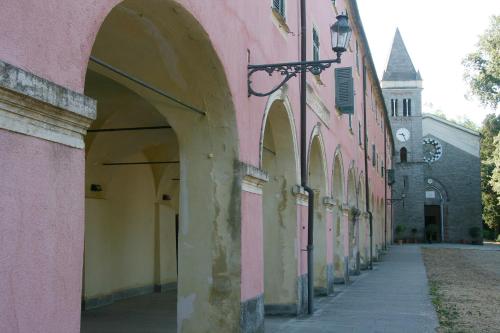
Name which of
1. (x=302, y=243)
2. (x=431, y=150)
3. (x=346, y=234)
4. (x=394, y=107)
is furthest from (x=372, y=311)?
(x=431, y=150)

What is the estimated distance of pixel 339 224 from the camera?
1784 cm

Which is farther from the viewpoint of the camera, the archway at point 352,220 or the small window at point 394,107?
the small window at point 394,107

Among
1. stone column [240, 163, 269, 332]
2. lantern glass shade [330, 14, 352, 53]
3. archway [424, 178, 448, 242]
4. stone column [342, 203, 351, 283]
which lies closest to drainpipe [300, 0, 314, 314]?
stone column [240, 163, 269, 332]

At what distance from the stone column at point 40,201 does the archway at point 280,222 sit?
24.6ft

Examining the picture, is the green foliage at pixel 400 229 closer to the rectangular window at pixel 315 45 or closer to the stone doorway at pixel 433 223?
the stone doorway at pixel 433 223

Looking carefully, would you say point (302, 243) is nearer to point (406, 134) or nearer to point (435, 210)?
point (435, 210)

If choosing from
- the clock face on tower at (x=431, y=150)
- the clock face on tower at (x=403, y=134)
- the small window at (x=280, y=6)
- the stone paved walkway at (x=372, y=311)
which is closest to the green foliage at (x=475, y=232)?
the clock face on tower at (x=431, y=150)

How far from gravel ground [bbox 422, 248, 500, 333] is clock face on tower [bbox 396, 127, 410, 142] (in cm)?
3605

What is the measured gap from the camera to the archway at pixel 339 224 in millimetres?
17875

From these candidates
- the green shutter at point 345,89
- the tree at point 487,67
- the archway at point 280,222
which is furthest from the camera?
the tree at point 487,67

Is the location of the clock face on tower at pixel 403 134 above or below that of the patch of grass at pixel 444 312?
above

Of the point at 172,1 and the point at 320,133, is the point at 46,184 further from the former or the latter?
the point at 320,133

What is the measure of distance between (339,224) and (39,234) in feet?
48.6

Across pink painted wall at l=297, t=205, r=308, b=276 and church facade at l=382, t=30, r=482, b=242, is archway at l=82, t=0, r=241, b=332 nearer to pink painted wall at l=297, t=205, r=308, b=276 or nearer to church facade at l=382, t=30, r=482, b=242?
pink painted wall at l=297, t=205, r=308, b=276
